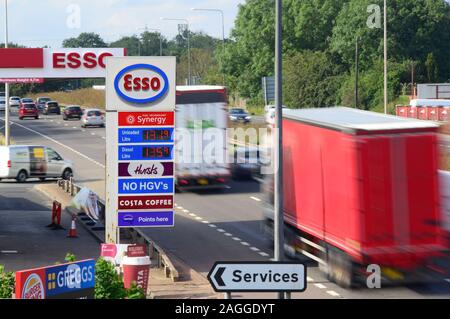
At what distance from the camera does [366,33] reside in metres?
69.9

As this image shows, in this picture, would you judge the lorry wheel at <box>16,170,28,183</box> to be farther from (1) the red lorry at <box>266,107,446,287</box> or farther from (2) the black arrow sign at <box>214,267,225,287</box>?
(2) the black arrow sign at <box>214,267,225,287</box>

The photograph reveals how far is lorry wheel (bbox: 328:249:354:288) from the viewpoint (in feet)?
65.2

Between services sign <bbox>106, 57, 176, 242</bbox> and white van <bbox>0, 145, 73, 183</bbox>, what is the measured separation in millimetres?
24442

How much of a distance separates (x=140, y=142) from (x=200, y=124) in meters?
15.2

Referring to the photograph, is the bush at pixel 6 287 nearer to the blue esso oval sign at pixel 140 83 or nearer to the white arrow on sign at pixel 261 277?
the white arrow on sign at pixel 261 277

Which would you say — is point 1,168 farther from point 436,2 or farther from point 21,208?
point 436,2

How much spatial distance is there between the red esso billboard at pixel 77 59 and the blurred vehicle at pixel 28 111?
67.9m

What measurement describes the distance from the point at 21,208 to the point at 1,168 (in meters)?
9.57

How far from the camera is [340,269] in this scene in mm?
20328

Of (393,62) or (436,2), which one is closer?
(393,62)

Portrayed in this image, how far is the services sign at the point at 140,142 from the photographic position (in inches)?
861

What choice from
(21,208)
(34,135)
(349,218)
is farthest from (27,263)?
(34,135)

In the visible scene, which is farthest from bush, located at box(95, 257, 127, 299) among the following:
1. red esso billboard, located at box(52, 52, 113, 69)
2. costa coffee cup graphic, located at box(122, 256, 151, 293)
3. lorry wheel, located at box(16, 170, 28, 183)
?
lorry wheel, located at box(16, 170, 28, 183)

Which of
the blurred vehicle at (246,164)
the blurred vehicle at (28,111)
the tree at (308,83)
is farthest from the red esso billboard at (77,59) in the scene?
the blurred vehicle at (28,111)
